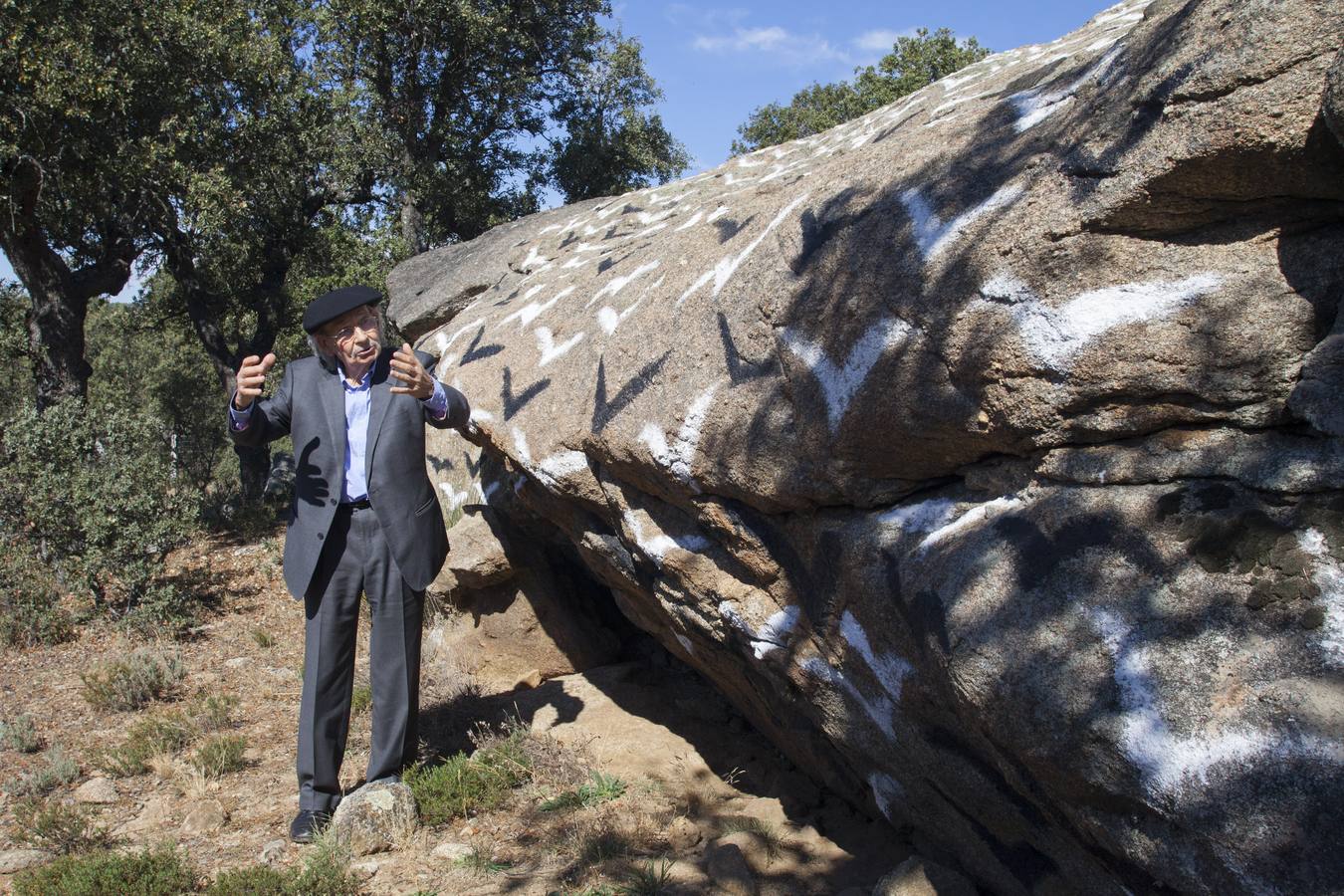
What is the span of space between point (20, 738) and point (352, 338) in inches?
117

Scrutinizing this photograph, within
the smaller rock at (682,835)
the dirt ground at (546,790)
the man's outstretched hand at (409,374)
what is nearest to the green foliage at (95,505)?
the dirt ground at (546,790)

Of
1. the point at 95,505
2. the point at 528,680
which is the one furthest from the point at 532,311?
the point at 95,505

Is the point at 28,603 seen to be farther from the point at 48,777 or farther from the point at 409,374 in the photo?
the point at 409,374

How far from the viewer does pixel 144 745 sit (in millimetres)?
4809

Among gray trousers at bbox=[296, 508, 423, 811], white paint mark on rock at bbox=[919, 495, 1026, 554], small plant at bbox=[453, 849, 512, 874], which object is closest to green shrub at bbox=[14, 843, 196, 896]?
gray trousers at bbox=[296, 508, 423, 811]

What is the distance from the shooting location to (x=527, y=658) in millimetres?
5570

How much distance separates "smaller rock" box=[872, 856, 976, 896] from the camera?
2.73 m

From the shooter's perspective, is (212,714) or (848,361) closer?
(848,361)

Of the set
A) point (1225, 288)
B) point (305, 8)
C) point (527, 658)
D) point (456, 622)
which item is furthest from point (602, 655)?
point (305, 8)

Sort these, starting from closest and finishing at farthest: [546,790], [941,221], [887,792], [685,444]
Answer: [941,221], [887,792], [685,444], [546,790]

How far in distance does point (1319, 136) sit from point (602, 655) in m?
4.31

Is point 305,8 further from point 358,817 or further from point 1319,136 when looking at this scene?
point 1319,136

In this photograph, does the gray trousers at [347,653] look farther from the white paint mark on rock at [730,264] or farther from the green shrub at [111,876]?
the white paint mark on rock at [730,264]

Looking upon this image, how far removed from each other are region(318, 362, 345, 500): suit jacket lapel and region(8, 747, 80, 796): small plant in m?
2.07
